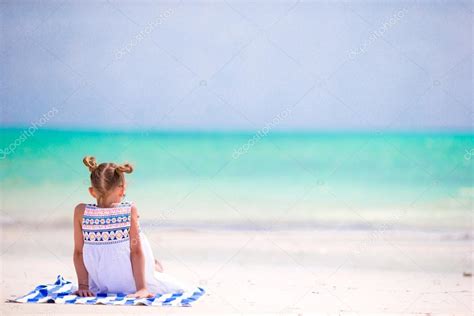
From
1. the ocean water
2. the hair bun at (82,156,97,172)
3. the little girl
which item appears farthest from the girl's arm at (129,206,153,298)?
the ocean water

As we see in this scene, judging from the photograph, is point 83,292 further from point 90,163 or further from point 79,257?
point 90,163

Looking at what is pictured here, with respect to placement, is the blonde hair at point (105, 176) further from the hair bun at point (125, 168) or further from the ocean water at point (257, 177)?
the ocean water at point (257, 177)

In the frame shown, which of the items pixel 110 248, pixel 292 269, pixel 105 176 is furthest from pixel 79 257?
pixel 292 269

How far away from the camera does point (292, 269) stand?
5.22 metres

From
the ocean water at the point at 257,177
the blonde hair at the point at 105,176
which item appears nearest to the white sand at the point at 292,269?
the blonde hair at the point at 105,176

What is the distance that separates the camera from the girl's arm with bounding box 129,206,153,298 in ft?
11.8

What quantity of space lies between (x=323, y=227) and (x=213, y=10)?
20.2ft

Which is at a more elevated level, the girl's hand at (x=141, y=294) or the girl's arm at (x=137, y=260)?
the girl's arm at (x=137, y=260)

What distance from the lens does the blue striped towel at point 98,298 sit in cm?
352

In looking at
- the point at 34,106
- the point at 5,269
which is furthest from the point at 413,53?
the point at 5,269

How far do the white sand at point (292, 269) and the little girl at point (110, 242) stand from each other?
258 mm

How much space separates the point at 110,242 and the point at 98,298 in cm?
27

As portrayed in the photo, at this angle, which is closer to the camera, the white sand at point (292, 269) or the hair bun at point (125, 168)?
the hair bun at point (125, 168)

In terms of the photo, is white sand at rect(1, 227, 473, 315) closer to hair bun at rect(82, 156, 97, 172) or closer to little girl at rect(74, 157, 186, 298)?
little girl at rect(74, 157, 186, 298)
